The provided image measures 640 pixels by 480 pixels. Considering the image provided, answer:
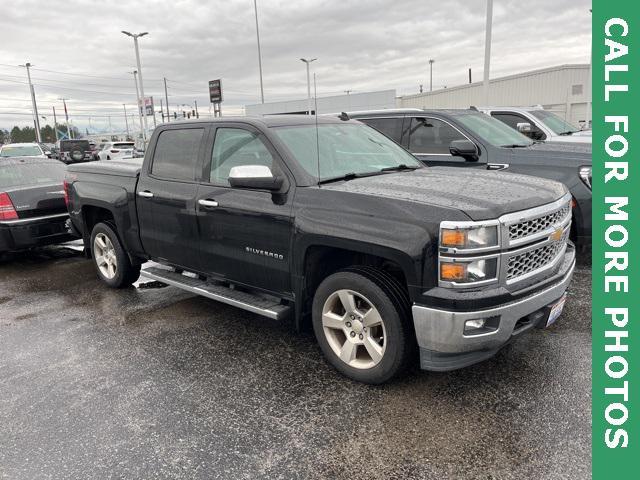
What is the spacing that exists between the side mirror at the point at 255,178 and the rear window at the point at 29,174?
5267mm

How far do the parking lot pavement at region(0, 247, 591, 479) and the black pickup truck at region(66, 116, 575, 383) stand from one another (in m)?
0.36

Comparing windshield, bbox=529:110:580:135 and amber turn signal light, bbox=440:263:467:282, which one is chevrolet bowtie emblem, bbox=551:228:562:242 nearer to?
amber turn signal light, bbox=440:263:467:282

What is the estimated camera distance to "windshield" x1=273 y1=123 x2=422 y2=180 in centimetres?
403

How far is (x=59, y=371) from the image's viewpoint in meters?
4.00

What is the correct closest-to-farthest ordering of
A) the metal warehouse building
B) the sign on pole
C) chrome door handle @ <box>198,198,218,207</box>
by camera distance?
chrome door handle @ <box>198,198,218,207</box>
the metal warehouse building
the sign on pole

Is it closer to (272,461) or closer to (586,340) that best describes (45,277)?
(272,461)

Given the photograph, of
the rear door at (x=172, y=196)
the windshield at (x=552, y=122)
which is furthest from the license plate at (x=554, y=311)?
the windshield at (x=552, y=122)

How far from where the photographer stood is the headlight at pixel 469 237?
2920 mm

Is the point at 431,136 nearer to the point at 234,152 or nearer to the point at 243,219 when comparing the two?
the point at 234,152

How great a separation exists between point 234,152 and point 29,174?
16.9 ft

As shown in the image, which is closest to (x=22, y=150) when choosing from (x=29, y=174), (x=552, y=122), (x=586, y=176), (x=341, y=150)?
(x=29, y=174)

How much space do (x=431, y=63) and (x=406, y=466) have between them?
293ft

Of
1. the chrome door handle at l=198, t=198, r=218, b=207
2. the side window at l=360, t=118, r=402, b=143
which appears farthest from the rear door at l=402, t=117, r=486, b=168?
the chrome door handle at l=198, t=198, r=218, b=207

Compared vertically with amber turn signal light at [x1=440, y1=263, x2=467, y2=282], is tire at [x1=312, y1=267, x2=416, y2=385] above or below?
below
